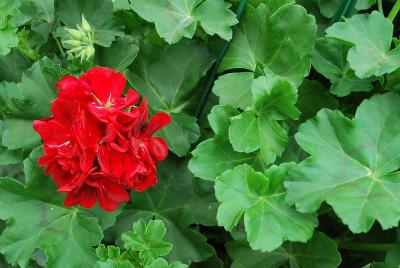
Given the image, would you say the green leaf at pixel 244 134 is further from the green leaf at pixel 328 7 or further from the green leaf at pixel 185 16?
the green leaf at pixel 328 7

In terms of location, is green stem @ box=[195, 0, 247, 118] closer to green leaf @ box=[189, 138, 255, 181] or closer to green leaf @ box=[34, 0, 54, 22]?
green leaf @ box=[189, 138, 255, 181]

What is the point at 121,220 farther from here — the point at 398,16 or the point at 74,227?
the point at 398,16

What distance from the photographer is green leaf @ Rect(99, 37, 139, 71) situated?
121cm

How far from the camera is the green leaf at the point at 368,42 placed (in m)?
1.04

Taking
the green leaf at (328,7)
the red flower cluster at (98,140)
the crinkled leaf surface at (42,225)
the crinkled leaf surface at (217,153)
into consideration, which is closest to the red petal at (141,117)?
the red flower cluster at (98,140)

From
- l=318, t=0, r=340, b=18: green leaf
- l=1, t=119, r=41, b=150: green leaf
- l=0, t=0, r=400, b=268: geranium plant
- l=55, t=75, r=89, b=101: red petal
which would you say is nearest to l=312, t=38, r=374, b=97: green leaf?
l=0, t=0, r=400, b=268: geranium plant

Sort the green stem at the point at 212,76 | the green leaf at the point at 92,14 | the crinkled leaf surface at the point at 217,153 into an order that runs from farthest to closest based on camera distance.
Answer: the green leaf at the point at 92,14 < the green stem at the point at 212,76 < the crinkled leaf surface at the point at 217,153

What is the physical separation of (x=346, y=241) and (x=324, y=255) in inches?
5.8

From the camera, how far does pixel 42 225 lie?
1.17 metres

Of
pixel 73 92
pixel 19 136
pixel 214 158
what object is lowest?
pixel 19 136

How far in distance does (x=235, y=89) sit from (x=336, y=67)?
0.61ft

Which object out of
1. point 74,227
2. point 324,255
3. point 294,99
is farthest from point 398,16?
point 74,227

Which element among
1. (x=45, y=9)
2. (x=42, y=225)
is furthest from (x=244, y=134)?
→ (x=45, y=9)

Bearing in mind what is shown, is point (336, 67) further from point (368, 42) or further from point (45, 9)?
point (45, 9)
